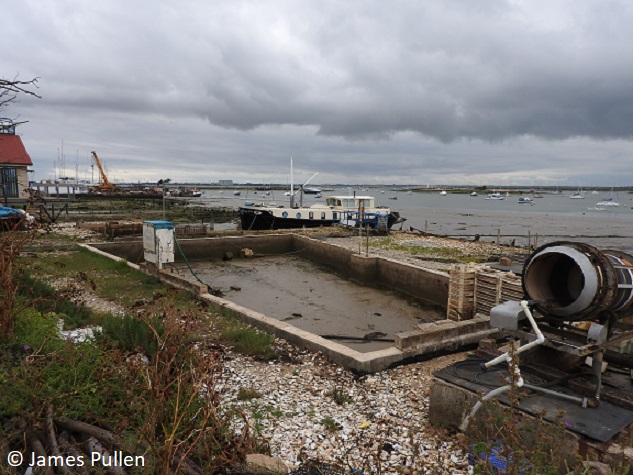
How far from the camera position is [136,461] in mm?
3123

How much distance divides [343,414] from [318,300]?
30.5 feet

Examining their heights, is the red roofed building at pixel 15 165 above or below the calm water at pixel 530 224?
above

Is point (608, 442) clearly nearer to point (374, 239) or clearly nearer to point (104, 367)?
point (104, 367)

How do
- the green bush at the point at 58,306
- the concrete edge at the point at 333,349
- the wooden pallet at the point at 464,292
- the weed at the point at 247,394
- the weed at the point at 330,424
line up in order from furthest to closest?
the wooden pallet at the point at 464,292
the green bush at the point at 58,306
the concrete edge at the point at 333,349
the weed at the point at 247,394
the weed at the point at 330,424

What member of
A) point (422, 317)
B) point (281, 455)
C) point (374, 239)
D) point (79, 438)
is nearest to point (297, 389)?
point (281, 455)

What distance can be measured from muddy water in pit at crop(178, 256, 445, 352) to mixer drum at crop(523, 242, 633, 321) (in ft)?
15.5

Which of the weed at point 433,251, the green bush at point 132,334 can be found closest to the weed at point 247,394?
the green bush at point 132,334

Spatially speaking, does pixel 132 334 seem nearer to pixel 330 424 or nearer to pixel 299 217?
pixel 330 424

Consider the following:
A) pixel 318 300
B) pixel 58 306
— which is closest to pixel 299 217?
pixel 318 300

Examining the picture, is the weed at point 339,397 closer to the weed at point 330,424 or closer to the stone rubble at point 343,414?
the stone rubble at point 343,414

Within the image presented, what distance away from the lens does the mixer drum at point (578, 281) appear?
14.7 feet

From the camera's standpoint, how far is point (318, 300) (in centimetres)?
1452

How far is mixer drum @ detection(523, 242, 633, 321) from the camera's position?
177 inches

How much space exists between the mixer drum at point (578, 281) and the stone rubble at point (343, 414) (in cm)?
187
